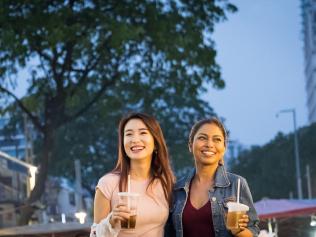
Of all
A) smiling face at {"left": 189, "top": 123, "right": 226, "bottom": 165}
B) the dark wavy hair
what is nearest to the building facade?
the dark wavy hair

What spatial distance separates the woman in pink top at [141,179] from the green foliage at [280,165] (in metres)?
60.3

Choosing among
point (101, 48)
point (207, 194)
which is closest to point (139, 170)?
point (207, 194)

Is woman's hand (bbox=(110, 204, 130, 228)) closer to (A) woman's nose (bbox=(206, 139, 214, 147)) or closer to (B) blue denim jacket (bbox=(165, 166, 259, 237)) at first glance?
(B) blue denim jacket (bbox=(165, 166, 259, 237))

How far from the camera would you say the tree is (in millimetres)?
17828

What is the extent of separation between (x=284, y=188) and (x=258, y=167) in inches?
179

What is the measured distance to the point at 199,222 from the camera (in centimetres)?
452

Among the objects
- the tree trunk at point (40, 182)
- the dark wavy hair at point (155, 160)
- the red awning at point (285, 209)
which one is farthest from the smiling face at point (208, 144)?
the tree trunk at point (40, 182)

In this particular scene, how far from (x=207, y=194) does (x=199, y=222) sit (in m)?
0.21

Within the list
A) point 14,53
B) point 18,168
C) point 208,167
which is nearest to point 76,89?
point 14,53

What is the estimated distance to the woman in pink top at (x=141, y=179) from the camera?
4.61 m

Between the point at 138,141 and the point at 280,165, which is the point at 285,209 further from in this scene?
the point at 280,165

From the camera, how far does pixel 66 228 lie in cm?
1091

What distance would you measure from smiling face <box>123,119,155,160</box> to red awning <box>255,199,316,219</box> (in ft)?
34.4

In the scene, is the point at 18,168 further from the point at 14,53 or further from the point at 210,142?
the point at 210,142
